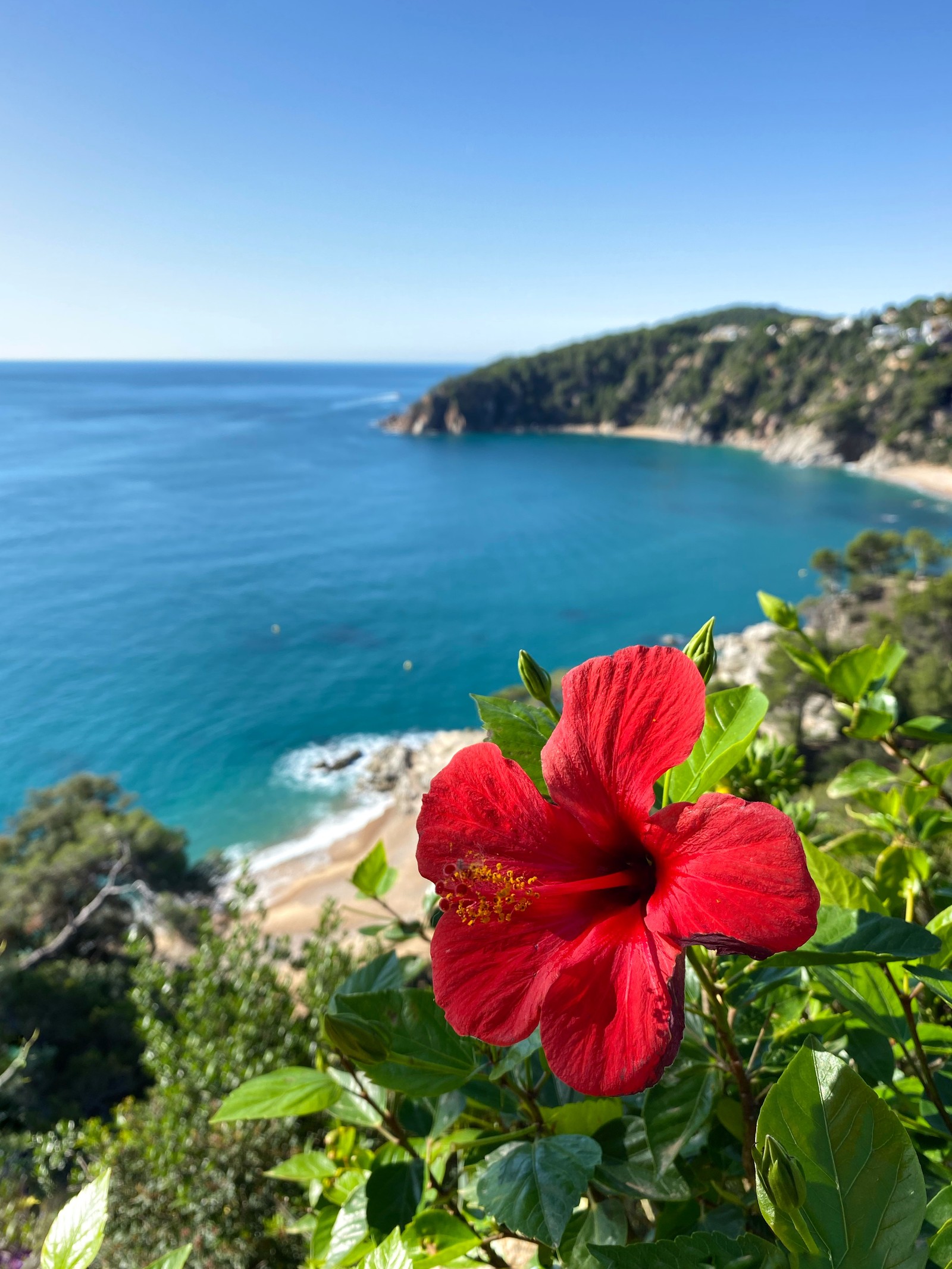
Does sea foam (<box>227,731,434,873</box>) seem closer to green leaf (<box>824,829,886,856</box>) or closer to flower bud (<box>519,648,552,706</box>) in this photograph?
green leaf (<box>824,829,886,856</box>)

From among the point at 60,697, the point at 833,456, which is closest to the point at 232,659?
the point at 60,697

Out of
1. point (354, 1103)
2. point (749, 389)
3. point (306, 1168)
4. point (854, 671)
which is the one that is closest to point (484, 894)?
point (354, 1103)

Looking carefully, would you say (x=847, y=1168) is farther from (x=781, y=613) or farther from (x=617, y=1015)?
(x=781, y=613)

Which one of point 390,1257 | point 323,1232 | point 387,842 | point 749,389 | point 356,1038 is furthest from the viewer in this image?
point 749,389

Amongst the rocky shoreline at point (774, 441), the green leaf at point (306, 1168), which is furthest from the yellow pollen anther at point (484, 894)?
the rocky shoreline at point (774, 441)

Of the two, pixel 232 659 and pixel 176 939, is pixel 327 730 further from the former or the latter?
pixel 176 939

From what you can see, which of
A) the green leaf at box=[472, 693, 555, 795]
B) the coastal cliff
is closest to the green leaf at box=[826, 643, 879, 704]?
the green leaf at box=[472, 693, 555, 795]

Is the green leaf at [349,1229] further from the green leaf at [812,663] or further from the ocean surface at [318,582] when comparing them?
the ocean surface at [318,582]
